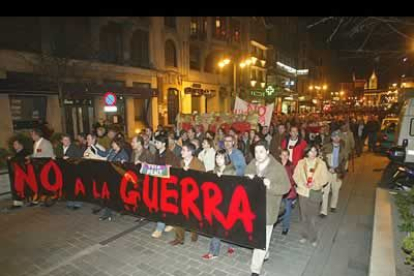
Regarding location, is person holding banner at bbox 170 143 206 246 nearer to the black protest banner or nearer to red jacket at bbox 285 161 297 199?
the black protest banner

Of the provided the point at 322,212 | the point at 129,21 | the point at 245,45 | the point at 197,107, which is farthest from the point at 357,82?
the point at 322,212

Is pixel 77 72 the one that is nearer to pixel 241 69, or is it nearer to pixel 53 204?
pixel 53 204

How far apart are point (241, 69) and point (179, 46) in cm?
1066

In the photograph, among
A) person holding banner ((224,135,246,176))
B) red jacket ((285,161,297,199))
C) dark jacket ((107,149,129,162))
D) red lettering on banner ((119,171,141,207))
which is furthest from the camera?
dark jacket ((107,149,129,162))

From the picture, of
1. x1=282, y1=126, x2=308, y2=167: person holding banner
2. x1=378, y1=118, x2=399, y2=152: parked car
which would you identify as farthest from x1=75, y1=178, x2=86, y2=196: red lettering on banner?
x1=378, y1=118, x2=399, y2=152: parked car

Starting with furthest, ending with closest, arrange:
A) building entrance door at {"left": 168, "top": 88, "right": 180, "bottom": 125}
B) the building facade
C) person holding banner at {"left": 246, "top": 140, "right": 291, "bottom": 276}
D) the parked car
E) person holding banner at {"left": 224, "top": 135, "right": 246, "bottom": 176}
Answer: building entrance door at {"left": 168, "top": 88, "right": 180, "bottom": 125} → the parked car → the building facade → person holding banner at {"left": 224, "top": 135, "right": 246, "bottom": 176} → person holding banner at {"left": 246, "top": 140, "right": 291, "bottom": 276}

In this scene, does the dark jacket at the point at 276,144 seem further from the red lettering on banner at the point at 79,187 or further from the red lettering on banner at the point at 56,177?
the red lettering on banner at the point at 56,177

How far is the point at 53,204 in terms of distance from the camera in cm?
736

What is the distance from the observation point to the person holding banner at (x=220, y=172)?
4754 millimetres

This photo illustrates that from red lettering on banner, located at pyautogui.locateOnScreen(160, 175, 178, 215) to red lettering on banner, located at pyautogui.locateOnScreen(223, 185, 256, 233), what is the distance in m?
1.10

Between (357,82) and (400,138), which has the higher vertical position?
(357,82)

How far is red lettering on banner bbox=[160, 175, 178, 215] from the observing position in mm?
5062

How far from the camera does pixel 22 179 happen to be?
701 centimetres

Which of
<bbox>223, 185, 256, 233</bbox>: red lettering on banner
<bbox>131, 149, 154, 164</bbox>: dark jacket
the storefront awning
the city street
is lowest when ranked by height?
the city street
